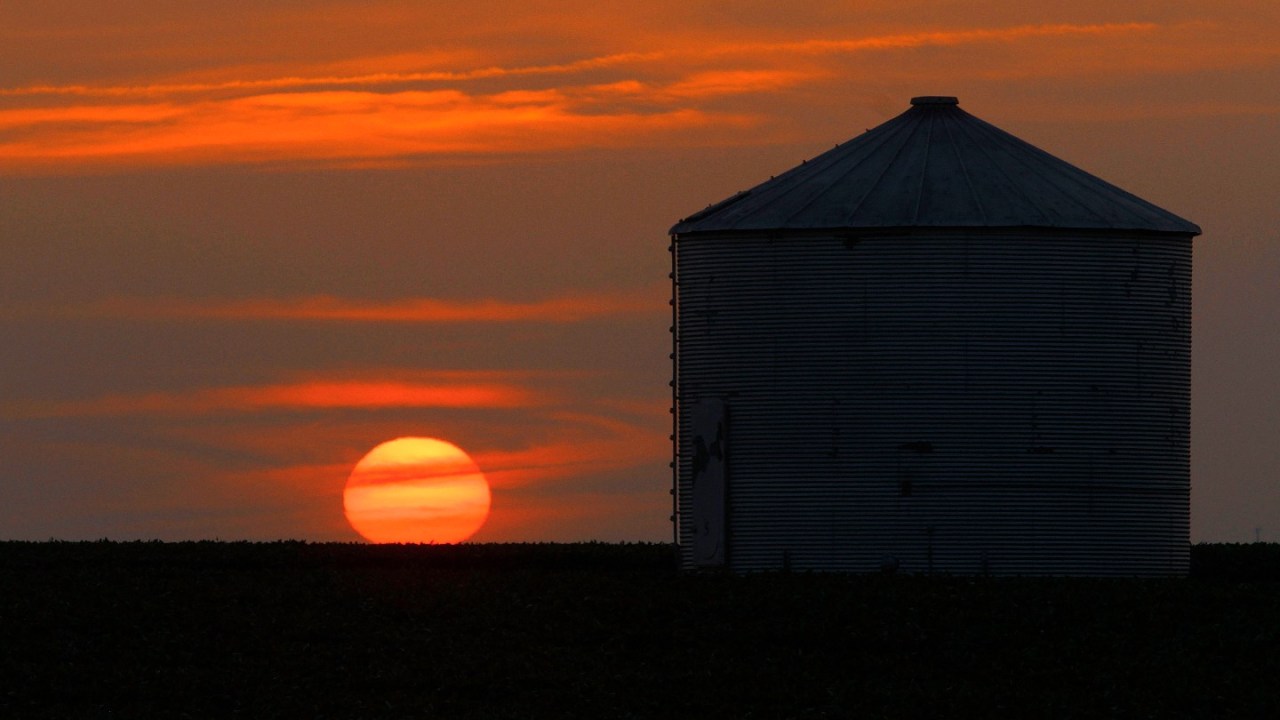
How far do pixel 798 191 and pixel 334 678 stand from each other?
17.0 meters

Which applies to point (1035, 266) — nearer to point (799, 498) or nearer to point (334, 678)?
point (799, 498)

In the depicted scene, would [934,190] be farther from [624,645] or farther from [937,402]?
[624,645]

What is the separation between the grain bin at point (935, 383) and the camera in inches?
2062

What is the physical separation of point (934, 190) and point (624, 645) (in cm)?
1351

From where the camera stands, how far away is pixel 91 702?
41812 millimetres

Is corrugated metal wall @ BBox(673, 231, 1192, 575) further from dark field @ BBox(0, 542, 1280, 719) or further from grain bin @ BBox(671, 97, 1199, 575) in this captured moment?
dark field @ BBox(0, 542, 1280, 719)

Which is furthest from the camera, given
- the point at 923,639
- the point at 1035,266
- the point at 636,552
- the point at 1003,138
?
the point at 636,552

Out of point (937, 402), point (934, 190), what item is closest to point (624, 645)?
point (937, 402)

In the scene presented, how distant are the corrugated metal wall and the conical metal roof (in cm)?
44

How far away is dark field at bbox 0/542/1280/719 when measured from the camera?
41750 mm

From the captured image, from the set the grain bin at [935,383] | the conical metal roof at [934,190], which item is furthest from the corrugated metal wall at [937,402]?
the conical metal roof at [934,190]

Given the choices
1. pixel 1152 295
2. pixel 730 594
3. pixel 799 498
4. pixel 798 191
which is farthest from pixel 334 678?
pixel 1152 295

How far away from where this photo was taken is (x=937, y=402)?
52.3m

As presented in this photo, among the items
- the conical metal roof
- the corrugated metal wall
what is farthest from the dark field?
the conical metal roof
